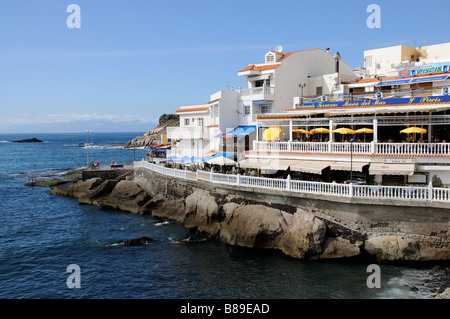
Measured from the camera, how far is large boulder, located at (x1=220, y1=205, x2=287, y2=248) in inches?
935

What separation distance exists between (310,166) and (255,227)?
589cm

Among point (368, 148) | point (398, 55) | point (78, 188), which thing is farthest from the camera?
point (78, 188)

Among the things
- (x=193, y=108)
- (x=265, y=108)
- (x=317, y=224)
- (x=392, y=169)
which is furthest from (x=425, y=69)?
(x=193, y=108)

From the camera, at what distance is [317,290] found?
730 inches

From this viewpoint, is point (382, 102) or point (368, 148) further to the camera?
point (382, 102)

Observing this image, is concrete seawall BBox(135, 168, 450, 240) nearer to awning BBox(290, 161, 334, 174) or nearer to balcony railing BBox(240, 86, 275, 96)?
awning BBox(290, 161, 334, 174)

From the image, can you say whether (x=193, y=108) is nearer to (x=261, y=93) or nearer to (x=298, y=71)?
(x=261, y=93)

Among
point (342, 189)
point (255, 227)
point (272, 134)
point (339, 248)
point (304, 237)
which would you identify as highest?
point (272, 134)

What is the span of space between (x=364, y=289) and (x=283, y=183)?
8745mm

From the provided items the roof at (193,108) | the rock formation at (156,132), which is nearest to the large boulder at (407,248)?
the roof at (193,108)

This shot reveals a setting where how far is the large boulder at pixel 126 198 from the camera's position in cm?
3697

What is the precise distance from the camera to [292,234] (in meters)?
22.9

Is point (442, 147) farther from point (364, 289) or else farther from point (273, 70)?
point (273, 70)
